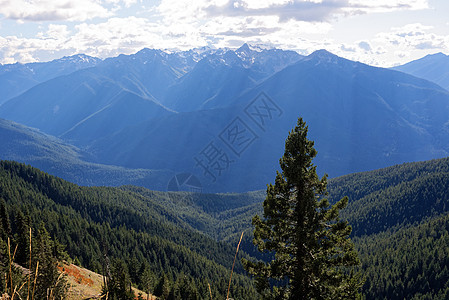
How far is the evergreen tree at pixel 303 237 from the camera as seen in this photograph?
17266mm

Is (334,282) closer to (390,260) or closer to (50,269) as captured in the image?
(50,269)

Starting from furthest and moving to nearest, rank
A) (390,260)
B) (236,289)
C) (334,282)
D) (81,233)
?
1. (390,260)
2. (81,233)
3. (236,289)
4. (334,282)

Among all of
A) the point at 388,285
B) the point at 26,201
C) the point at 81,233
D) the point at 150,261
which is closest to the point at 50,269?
the point at 81,233

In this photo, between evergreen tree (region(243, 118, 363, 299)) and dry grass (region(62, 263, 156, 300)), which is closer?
evergreen tree (region(243, 118, 363, 299))

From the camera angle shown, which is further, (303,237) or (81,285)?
(81,285)

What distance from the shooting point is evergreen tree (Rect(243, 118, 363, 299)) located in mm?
17266

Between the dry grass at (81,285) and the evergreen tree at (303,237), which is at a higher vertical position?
the evergreen tree at (303,237)

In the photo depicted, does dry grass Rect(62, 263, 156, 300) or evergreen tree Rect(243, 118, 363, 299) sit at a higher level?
evergreen tree Rect(243, 118, 363, 299)

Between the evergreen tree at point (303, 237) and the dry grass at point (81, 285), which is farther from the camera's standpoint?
the dry grass at point (81, 285)

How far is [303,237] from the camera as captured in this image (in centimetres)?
1714

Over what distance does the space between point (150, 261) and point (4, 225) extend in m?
102

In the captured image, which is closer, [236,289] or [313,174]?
[313,174]

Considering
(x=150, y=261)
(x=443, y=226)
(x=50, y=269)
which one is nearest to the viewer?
(x=50, y=269)

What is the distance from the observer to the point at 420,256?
15738 cm
